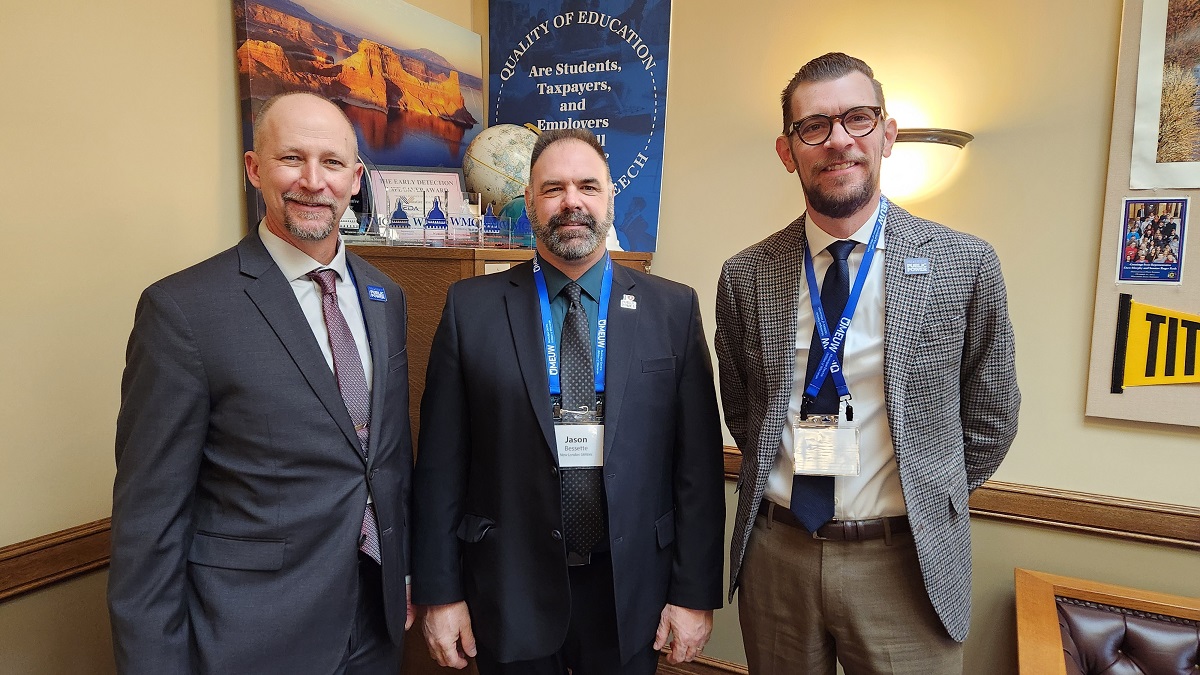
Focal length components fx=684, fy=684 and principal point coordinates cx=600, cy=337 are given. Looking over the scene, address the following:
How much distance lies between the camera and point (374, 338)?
1.64m

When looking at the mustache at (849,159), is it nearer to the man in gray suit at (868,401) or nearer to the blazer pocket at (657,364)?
the man in gray suit at (868,401)

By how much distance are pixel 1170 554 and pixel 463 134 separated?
10.4ft

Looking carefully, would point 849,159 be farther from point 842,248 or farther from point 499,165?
point 499,165

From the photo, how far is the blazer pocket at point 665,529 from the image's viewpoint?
1.75 metres

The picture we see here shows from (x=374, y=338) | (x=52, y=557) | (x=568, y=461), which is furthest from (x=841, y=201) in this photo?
(x=52, y=557)

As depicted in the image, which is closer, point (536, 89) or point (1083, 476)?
point (1083, 476)

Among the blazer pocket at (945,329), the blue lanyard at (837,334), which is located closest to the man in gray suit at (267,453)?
the blue lanyard at (837,334)

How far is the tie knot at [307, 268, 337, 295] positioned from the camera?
61.7 inches

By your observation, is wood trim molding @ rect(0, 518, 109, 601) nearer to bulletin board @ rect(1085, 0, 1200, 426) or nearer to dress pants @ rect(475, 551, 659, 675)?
dress pants @ rect(475, 551, 659, 675)

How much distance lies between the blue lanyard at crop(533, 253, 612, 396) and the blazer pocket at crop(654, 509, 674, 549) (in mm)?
380

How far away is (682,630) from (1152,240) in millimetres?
1924

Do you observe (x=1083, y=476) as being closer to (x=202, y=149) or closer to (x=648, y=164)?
(x=648, y=164)

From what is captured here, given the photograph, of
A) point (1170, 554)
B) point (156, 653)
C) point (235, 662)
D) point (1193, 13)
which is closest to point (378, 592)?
point (235, 662)

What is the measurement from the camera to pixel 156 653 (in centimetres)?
132
